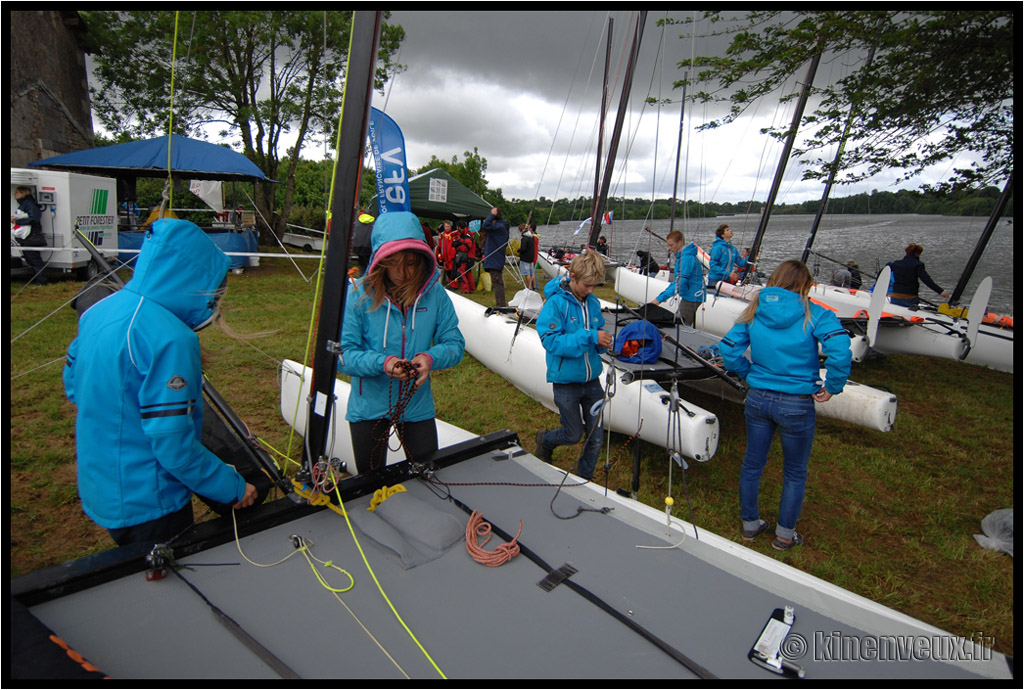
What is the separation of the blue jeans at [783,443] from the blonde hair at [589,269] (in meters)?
1.15

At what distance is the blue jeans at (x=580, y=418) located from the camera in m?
3.41

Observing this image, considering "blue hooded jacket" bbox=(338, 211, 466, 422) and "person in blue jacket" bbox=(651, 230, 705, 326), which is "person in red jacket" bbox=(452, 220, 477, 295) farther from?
"blue hooded jacket" bbox=(338, 211, 466, 422)

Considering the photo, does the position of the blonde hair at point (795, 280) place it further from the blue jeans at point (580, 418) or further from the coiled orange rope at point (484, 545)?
the coiled orange rope at point (484, 545)

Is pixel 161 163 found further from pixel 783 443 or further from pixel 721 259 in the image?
pixel 783 443

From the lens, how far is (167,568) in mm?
1713

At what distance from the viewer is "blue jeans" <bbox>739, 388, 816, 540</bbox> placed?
2.98 m

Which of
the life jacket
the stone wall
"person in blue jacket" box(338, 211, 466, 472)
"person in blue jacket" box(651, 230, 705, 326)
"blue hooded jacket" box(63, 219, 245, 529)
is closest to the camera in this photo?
"blue hooded jacket" box(63, 219, 245, 529)

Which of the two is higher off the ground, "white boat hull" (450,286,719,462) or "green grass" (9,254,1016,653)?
"white boat hull" (450,286,719,462)

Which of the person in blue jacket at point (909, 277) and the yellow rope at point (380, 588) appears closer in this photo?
the yellow rope at point (380, 588)

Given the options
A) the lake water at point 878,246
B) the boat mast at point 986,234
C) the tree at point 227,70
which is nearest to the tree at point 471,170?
the lake water at point 878,246

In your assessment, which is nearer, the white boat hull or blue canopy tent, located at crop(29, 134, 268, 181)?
the white boat hull

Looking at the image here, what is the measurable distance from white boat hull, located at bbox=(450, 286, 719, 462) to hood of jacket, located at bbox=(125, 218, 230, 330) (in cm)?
221

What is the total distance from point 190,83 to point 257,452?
15.4 metres

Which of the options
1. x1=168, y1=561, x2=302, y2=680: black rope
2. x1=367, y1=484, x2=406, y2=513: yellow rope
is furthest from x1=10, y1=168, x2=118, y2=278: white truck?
x1=168, y1=561, x2=302, y2=680: black rope
